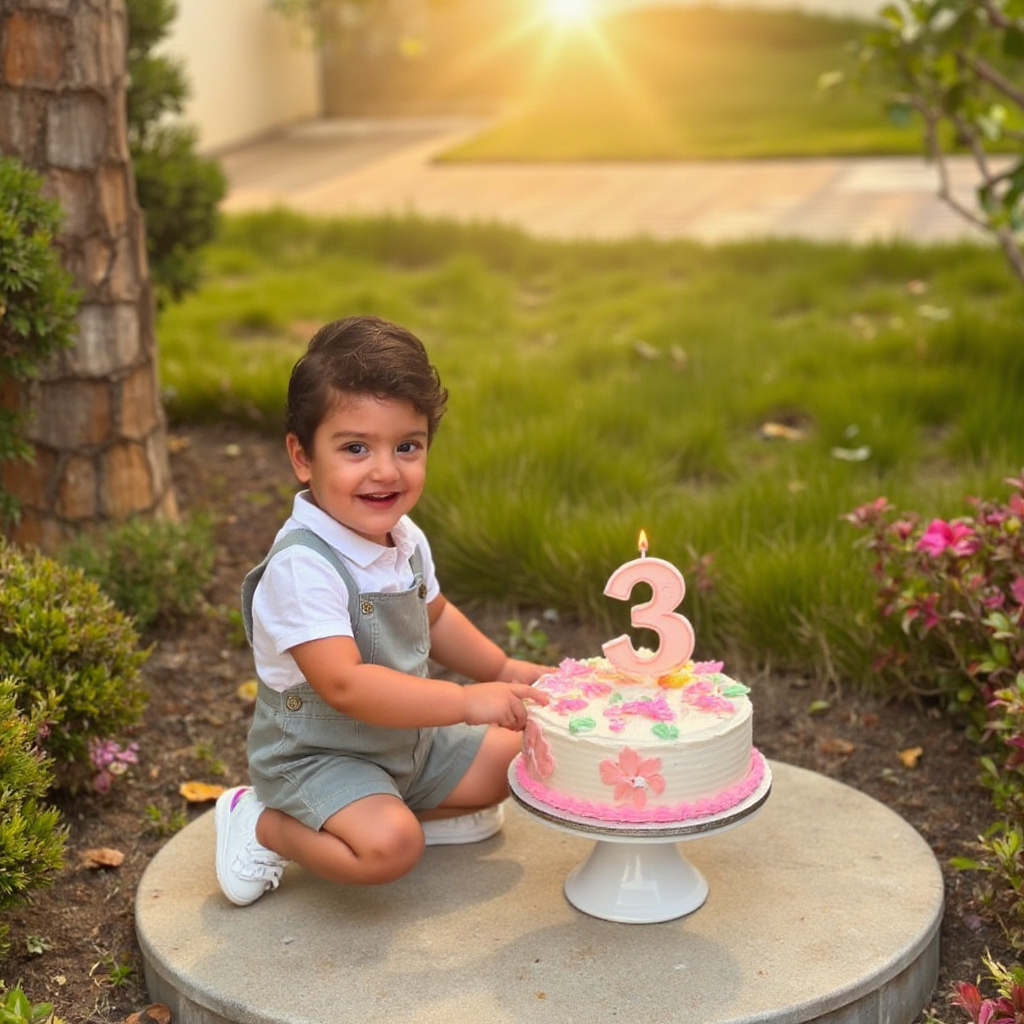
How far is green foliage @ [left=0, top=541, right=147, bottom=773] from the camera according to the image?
9.20 ft

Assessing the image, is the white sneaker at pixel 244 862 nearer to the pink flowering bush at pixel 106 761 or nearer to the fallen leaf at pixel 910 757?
the pink flowering bush at pixel 106 761

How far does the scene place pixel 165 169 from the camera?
16.0ft

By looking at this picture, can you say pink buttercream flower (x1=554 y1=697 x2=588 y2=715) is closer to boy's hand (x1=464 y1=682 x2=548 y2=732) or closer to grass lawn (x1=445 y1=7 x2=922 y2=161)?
boy's hand (x1=464 y1=682 x2=548 y2=732)

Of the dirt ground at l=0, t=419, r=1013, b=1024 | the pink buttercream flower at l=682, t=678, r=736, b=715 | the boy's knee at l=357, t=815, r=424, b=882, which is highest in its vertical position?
the pink buttercream flower at l=682, t=678, r=736, b=715

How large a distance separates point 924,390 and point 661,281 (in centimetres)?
254

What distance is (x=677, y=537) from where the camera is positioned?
12.7 ft

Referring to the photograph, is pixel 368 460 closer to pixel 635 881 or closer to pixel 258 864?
pixel 258 864

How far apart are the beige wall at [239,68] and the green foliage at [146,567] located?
9643 millimetres

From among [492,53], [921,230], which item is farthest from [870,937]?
[492,53]

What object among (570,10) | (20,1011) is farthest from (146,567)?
(570,10)

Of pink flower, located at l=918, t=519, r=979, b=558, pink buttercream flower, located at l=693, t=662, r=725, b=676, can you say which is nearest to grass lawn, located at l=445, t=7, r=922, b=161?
pink flower, located at l=918, t=519, r=979, b=558

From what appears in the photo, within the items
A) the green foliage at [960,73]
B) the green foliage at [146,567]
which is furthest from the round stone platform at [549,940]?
the green foliage at [960,73]

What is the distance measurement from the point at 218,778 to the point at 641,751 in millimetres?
1293

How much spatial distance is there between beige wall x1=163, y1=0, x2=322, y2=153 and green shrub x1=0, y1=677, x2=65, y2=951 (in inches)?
433
